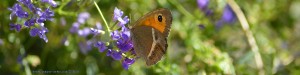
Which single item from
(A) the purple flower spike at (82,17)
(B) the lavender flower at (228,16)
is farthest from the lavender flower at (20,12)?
(B) the lavender flower at (228,16)

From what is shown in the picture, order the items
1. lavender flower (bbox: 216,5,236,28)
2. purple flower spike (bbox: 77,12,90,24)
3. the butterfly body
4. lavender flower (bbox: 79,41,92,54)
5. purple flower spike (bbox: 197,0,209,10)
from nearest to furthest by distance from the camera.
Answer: the butterfly body, purple flower spike (bbox: 77,12,90,24), lavender flower (bbox: 79,41,92,54), purple flower spike (bbox: 197,0,209,10), lavender flower (bbox: 216,5,236,28)

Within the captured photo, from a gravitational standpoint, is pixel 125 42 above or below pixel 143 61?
below

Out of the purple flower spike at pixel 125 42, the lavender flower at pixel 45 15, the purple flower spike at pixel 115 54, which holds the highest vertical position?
the lavender flower at pixel 45 15

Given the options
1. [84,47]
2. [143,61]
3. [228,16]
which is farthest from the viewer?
[228,16]

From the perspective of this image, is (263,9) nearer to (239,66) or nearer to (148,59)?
(239,66)

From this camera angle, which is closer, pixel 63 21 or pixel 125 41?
pixel 125 41

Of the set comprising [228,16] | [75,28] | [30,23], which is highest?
[228,16]

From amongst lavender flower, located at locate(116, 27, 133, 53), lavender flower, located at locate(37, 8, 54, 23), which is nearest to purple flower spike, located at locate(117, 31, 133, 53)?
lavender flower, located at locate(116, 27, 133, 53)

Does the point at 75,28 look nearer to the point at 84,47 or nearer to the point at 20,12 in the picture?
the point at 84,47

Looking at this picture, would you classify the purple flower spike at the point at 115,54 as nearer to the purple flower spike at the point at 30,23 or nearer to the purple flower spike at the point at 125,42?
the purple flower spike at the point at 125,42

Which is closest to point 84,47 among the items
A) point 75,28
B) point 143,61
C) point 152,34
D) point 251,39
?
point 75,28

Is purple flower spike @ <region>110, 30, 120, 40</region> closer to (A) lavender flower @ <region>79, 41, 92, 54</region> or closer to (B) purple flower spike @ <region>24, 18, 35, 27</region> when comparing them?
(B) purple flower spike @ <region>24, 18, 35, 27</region>

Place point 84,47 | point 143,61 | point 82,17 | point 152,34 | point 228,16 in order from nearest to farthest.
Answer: point 152,34
point 82,17
point 84,47
point 143,61
point 228,16

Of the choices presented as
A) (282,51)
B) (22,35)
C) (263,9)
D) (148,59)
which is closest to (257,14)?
(263,9)
